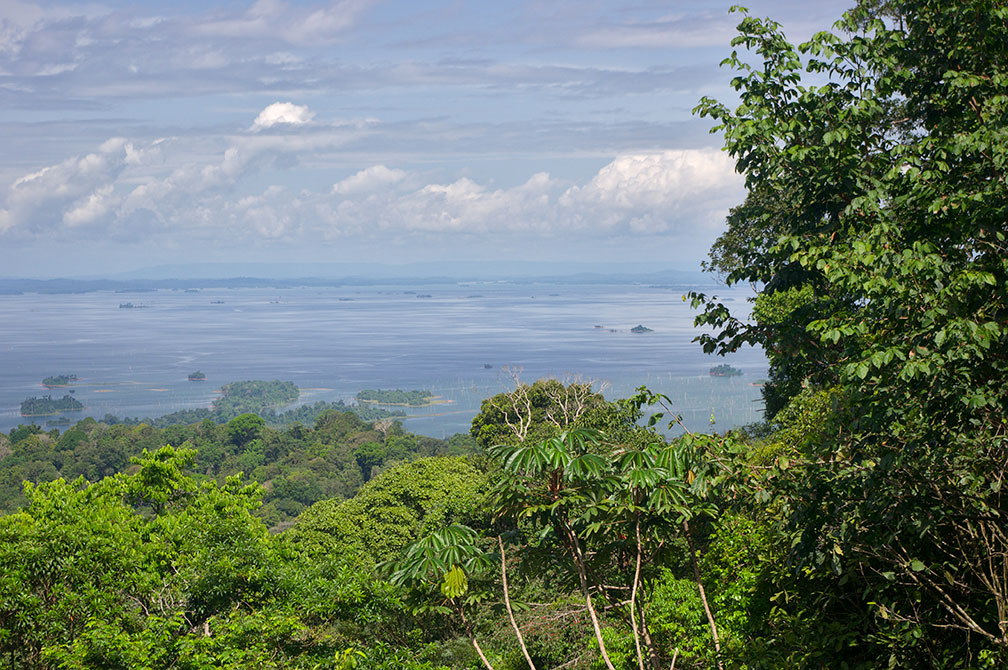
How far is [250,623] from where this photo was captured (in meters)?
8.81

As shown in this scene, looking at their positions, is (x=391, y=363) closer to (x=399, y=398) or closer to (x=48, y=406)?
(x=399, y=398)

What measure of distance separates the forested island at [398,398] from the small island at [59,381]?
172 ft

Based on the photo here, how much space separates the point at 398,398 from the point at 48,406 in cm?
4850

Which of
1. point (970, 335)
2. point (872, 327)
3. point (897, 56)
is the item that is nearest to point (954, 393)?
point (970, 335)

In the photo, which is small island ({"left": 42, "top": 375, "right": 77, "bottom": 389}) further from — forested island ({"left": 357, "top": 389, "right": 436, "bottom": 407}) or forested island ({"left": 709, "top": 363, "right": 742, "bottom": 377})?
forested island ({"left": 709, "top": 363, "right": 742, "bottom": 377})

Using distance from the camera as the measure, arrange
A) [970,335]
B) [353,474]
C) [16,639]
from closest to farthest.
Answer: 1. [970,335]
2. [16,639]
3. [353,474]

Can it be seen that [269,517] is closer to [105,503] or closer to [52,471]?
[52,471]

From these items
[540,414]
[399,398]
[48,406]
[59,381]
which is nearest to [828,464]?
[540,414]

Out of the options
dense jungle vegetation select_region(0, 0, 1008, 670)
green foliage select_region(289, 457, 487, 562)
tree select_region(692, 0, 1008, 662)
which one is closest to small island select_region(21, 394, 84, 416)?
green foliage select_region(289, 457, 487, 562)

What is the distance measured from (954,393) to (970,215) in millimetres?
1253

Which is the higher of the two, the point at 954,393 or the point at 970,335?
the point at 970,335

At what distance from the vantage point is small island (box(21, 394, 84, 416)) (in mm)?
114062

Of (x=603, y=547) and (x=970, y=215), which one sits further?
(x=603, y=547)

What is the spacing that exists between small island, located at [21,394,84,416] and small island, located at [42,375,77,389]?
15.0 meters
